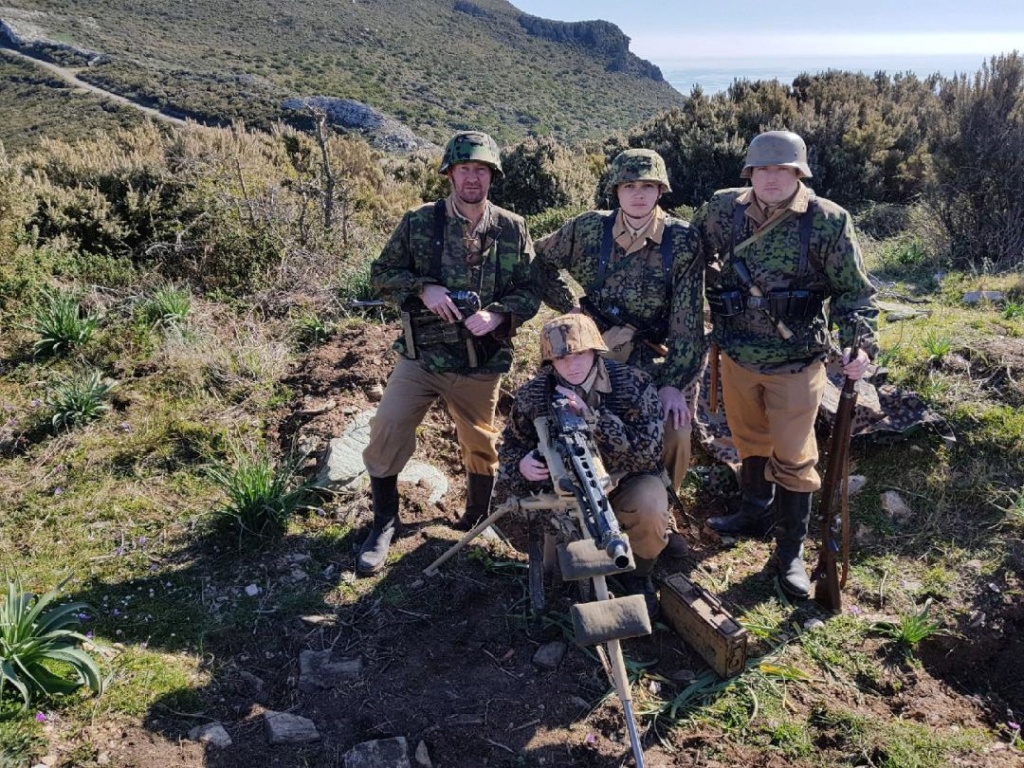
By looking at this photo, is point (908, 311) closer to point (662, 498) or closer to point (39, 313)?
point (662, 498)

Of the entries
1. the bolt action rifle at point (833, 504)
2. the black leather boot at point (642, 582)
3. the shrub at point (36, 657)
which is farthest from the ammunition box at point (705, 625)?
the shrub at point (36, 657)

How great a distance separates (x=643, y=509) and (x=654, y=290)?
1.14m

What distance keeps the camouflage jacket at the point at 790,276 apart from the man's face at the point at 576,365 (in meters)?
1.04

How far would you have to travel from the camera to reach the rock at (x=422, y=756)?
299cm

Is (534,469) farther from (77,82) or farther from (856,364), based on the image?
(77,82)

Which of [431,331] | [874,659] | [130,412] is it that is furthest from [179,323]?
[874,659]

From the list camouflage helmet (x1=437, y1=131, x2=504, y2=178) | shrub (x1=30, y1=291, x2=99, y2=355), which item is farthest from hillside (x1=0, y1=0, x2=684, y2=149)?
camouflage helmet (x1=437, y1=131, x2=504, y2=178)

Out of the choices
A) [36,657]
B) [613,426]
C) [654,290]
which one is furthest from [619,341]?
[36,657]

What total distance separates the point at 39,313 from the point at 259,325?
1.68 meters

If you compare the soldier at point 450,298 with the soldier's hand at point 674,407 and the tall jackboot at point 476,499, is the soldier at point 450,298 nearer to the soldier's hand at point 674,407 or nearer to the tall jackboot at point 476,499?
the tall jackboot at point 476,499

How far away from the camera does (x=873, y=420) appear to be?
513cm

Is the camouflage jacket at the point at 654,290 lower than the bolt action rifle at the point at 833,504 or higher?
higher

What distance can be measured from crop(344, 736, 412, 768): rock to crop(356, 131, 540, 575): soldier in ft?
3.80

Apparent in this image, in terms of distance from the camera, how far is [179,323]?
6.30 m
